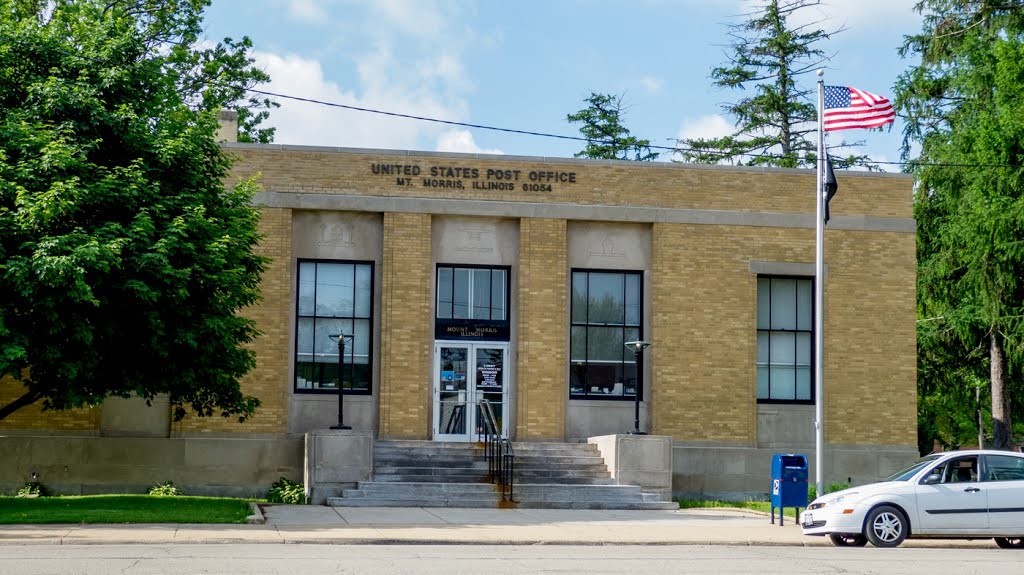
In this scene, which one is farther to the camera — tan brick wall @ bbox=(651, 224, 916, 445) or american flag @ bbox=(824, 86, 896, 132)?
tan brick wall @ bbox=(651, 224, 916, 445)

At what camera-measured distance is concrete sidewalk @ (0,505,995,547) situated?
56.5ft

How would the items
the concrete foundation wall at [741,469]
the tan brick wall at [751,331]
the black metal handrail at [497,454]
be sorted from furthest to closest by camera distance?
the tan brick wall at [751,331], the concrete foundation wall at [741,469], the black metal handrail at [497,454]

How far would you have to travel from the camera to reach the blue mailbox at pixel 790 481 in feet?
68.1

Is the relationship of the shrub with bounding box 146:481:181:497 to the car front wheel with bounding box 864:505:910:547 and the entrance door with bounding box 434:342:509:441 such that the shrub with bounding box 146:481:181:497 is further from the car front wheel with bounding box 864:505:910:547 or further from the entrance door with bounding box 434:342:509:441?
the car front wheel with bounding box 864:505:910:547

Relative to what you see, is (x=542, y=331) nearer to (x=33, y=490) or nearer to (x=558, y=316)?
(x=558, y=316)

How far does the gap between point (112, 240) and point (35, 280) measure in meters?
1.36

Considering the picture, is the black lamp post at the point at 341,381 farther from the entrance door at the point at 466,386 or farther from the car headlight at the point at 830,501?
the car headlight at the point at 830,501

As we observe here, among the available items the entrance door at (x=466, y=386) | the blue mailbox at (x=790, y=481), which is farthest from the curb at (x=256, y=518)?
the blue mailbox at (x=790, y=481)

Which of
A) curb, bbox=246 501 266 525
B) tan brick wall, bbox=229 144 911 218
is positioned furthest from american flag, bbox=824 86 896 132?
curb, bbox=246 501 266 525

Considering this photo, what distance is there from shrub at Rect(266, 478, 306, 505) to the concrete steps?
1.56 metres

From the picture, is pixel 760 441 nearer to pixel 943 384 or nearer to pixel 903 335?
pixel 903 335

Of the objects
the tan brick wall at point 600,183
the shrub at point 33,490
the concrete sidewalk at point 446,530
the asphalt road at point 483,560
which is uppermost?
the tan brick wall at point 600,183

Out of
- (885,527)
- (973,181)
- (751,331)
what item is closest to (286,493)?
(751,331)

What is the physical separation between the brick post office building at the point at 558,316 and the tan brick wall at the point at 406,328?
4 cm
